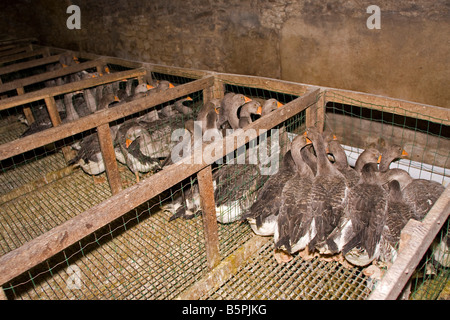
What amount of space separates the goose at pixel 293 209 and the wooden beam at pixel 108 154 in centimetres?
221

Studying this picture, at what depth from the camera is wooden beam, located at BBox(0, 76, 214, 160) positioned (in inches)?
127

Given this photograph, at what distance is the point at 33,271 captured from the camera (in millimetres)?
3799

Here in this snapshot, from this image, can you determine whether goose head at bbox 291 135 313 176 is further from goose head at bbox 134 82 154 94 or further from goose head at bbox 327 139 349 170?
goose head at bbox 134 82 154 94

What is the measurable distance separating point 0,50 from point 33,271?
8.83 m

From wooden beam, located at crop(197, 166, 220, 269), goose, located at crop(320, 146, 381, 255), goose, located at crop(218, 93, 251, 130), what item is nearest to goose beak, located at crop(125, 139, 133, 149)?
goose, located at crop(218, 93, 251, 130)

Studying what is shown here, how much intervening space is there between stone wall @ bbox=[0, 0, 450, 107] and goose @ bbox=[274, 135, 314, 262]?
2.56 m

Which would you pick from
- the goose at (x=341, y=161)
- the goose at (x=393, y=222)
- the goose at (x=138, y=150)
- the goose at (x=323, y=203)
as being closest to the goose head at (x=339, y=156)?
the goose at (x=341, y=161)

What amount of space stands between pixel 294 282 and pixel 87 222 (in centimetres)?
216

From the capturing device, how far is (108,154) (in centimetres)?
419

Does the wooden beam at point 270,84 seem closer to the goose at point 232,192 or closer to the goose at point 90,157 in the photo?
the goose at point 232,192

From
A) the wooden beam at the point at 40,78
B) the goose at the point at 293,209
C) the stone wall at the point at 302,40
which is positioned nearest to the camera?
the goose at the point at 293,209

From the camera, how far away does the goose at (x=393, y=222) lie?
10.3 feet

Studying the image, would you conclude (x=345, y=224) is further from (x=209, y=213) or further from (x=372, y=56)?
(x=372, y=56)
